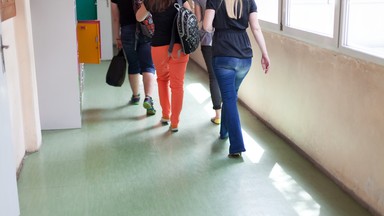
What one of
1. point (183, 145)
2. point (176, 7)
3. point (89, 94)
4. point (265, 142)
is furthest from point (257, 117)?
point (89, 94)

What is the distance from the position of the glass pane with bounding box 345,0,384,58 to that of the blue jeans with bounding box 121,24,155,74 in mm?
2317

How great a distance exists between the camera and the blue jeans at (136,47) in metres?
5.13

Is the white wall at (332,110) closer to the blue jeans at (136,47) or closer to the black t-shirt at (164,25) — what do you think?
the black t-shirt at (164,25)

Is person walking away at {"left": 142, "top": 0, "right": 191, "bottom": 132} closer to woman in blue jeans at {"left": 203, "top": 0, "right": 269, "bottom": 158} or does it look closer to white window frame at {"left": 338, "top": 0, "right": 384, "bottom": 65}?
woman in blue jeans at {"left": 203, "top": 0, "right": 269, "bottom": 158}

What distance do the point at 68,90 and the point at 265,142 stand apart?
189cm

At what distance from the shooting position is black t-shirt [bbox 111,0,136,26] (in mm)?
5090

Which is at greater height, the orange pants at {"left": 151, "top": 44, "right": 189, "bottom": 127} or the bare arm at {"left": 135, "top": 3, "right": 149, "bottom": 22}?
the bare arm at {"left": 135, "top": 3, "right": 149, "bottom": 22}

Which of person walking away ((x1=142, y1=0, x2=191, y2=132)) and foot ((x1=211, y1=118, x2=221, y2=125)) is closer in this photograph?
person walking away ((x1=142, y1=0, x2=191, y2=132))

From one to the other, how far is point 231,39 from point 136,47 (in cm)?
170

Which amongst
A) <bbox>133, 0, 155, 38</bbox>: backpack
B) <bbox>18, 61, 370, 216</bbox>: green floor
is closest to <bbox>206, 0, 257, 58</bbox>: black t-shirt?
<bbox>18, 61, 370, 216</bbox>: green floor

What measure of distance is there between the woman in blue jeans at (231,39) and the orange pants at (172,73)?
1.92 feet

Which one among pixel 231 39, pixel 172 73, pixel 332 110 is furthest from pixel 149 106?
pixel 332 110

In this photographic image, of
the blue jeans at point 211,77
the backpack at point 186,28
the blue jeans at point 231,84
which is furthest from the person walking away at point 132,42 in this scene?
the blue jeans at point 231,84

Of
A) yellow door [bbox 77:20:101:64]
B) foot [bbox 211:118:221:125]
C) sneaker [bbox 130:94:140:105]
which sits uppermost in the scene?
yellow door [bbox 77:20:101:64]
